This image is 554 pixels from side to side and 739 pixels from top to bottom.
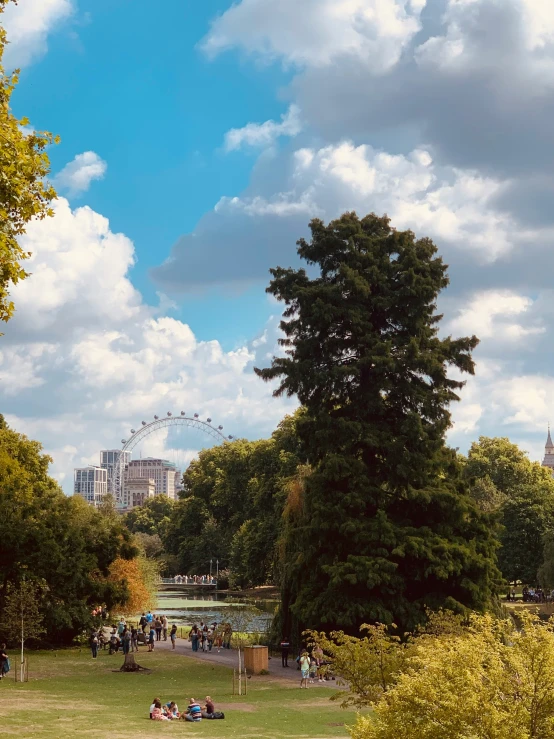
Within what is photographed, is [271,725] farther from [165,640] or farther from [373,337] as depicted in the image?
[165,640]

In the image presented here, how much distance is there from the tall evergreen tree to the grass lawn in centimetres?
479

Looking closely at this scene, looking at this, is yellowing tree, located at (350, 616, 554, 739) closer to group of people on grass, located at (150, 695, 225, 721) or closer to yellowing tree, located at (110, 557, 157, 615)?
group of people on grass, located at (150, 695, 225, 721)

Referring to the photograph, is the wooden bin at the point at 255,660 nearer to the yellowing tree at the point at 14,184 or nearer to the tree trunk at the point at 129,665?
the tree trunk at the point at 129,665

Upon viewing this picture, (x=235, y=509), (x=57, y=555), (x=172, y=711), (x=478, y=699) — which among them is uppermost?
(x=235, y=509)

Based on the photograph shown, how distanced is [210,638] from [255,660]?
9008 mm

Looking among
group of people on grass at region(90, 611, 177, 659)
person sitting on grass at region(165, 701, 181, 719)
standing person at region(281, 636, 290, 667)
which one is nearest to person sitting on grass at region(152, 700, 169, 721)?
person sitting on grass at region(165, 701, 181, 719)

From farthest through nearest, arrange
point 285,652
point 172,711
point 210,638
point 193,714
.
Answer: point 210,638
point 285,652
point 172,711
point 193,714

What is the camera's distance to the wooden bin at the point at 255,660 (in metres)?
33.2

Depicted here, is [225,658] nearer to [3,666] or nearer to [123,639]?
[123,639]

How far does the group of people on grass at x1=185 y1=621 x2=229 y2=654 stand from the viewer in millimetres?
41469

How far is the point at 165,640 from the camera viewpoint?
46.7 m

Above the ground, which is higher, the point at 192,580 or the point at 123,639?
the point at 123,639

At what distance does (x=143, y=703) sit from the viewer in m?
26.2

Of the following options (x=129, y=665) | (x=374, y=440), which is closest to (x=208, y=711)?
(x=129, y=665)
